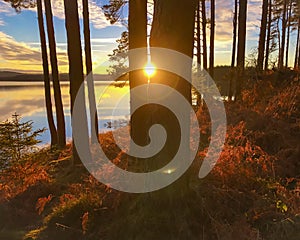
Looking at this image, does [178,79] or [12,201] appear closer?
[178,79]

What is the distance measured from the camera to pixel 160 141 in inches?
144

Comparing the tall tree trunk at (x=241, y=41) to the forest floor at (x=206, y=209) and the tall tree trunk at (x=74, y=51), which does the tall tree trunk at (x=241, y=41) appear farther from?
the tall tree trunk at (x=74, y=51)

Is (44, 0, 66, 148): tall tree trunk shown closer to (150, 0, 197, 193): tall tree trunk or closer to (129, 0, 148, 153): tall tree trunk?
(129, 0, 148, 153): tall tree trunk

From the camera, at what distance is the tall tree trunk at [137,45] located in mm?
6977

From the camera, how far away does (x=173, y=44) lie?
3504mm

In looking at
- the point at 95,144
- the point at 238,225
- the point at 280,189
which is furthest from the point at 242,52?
the point at 238,225

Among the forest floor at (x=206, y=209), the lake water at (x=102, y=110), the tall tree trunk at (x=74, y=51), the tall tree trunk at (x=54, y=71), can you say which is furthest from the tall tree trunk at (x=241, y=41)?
the tall tree trunk at (x=54, y=71)

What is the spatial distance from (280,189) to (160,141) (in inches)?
69.5

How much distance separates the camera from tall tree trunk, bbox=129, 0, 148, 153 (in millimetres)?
6977

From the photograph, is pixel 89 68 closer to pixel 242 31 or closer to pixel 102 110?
pixel 242 31

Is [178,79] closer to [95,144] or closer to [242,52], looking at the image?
[95,144]

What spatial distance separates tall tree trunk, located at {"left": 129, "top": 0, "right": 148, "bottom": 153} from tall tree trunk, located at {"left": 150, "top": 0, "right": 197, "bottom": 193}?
10.7ft

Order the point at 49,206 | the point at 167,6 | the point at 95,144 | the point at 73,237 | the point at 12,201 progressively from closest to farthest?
the point at 167,6
the point at 73,237
the point at 49,206
the point at 12,201
the point at 95,144

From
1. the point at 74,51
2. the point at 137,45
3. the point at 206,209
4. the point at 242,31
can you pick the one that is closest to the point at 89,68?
the point at 74,51
